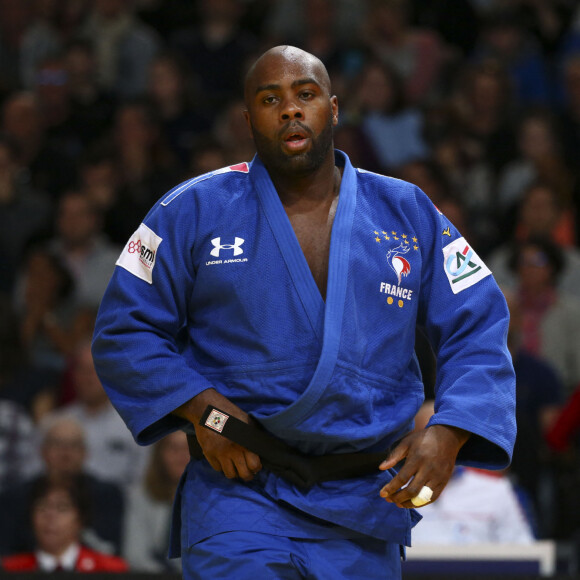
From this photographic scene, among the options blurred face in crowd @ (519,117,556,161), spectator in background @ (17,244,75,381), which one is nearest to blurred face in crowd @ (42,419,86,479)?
spectator in background @ (17,244,75,381)

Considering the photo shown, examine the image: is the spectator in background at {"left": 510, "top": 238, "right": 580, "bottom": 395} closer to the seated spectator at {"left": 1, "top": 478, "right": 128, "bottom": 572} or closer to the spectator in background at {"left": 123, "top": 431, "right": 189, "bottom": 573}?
the spectator in background at {"left": 123, "top": 431, "right": 189, "bottom": 573}

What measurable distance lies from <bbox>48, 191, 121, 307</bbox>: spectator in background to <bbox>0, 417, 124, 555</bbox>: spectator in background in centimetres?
165

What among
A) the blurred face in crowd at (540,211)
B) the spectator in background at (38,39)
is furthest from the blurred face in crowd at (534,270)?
the spectator in background at (38,39)

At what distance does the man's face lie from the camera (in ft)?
9.60

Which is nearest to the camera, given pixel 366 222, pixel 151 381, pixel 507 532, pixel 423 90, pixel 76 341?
pixel 151 381

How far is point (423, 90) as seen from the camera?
8.64 metres

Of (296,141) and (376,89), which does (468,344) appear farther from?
(376,89)

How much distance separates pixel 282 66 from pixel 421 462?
106cm

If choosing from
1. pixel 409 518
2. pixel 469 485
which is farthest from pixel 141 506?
pixel 409 518

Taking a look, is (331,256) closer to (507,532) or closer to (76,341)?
(507,532)

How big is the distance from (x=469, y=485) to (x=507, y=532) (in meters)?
0.29

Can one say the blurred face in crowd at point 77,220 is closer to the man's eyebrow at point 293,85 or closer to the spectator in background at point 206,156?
the spectator in background at point 206,156

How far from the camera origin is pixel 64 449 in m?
5.91

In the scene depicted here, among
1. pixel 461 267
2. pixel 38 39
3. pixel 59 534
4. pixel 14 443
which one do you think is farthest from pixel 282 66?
pixel 38 39
